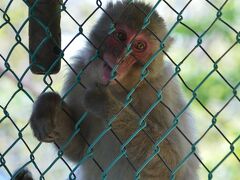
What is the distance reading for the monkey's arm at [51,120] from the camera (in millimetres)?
3211

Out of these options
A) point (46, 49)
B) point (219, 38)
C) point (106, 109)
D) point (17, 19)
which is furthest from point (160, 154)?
point (17, 19)

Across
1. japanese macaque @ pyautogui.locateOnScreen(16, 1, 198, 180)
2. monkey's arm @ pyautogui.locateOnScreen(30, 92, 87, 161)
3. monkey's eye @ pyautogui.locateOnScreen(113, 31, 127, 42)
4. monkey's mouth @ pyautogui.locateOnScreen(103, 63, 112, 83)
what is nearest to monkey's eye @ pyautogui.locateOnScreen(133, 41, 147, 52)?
japanese macaque @ pyautogui.locateOnScreen(16, 1, 198, 180)

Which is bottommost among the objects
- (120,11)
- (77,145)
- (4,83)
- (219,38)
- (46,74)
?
(4,83)

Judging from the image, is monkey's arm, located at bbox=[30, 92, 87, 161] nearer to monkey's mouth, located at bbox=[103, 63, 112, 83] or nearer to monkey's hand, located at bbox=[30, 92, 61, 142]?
monkey's hand, located at bbox=[30, 92, 61, 142]

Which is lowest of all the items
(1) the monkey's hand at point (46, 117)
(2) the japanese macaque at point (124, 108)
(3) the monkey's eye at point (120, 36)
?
(1) the monkey's hand at point (46, 117)

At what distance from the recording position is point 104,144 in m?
3.59

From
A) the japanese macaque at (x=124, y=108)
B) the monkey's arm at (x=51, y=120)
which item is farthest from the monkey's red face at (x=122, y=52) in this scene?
the monkey's arm at (x=51, y=120)

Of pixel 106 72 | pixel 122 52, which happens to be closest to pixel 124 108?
pixel 106 72

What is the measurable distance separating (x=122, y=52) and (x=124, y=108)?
0.40 m

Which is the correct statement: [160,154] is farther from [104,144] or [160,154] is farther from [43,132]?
[43,132]

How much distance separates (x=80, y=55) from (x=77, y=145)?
543 mm

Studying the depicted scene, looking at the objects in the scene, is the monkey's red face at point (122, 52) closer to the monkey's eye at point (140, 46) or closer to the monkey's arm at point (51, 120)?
the monkey's eye at point (140, 46)

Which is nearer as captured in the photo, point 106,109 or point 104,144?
point 106,109

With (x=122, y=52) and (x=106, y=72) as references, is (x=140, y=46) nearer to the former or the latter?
(x=122, y=52)
